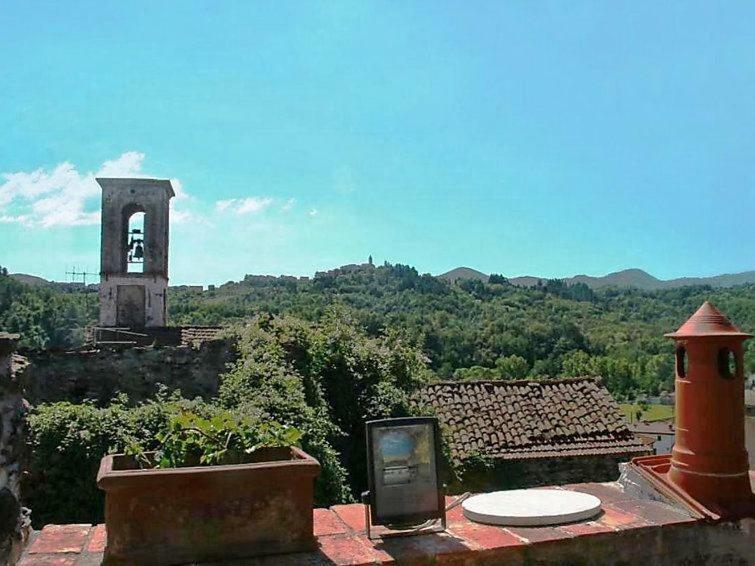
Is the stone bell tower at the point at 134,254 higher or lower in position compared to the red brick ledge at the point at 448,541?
higher

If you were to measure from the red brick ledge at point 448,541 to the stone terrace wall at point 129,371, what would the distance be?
6.45 meters

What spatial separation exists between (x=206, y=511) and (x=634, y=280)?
507 feet

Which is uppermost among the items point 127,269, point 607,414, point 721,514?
point 127,269

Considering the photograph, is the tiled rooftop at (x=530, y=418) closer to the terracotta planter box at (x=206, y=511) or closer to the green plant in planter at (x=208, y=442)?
the green plant in planter at (x=208, y=442)

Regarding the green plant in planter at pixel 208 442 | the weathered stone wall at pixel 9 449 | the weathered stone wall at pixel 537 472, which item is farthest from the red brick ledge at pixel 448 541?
the weathered stone wall at pixel 537 472

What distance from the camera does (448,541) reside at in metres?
2.80

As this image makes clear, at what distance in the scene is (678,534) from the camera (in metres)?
3.16

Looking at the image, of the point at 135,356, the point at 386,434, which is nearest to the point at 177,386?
the point at 135,356

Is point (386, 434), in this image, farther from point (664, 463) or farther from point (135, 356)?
point (135, 356)

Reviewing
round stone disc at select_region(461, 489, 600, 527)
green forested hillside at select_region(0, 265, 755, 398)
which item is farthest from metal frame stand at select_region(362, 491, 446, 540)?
green forested hillside at select_region(0, 265, 755, 398)

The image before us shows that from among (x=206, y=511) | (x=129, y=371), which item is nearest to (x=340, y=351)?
(x=129, y=371)

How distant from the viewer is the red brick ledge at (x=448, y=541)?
2.56m

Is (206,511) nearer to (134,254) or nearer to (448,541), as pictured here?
(448,541)

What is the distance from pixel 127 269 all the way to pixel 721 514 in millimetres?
16316
